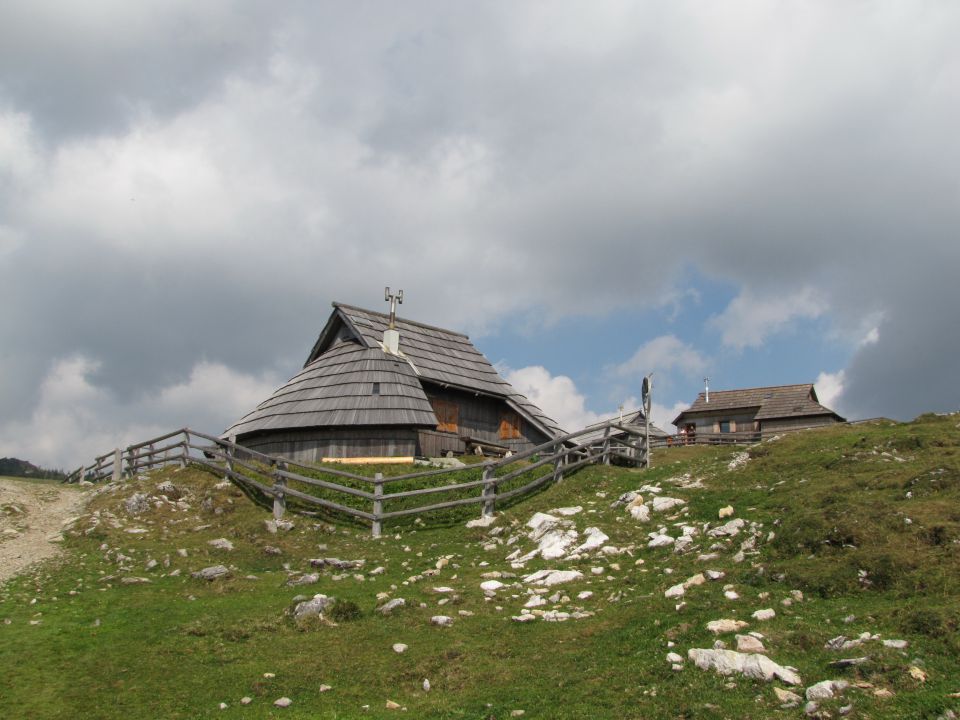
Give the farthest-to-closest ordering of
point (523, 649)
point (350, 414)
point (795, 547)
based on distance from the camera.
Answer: point (350, 414) < point (795, 547) < point (523, 649)

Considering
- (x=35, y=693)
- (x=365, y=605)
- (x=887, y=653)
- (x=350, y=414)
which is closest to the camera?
(x=887, y=653)

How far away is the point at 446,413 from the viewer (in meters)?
33.7

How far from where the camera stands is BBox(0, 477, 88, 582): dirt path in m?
17.2

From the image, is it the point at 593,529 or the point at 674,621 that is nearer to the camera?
the point at 674,621

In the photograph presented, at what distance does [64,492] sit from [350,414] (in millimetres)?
9689

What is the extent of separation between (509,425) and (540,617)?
2313cm

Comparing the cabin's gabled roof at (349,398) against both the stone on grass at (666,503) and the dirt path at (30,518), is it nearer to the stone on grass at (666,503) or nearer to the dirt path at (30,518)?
the dirt path at (30,518)

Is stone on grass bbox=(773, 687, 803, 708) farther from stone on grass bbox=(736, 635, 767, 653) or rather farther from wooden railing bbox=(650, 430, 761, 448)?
wooden railing bbox=(650, 430, 761, 448)

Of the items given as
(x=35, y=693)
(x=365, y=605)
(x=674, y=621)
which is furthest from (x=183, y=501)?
(x=674, y=621)

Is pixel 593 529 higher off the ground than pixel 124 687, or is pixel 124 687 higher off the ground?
pixel 593 529

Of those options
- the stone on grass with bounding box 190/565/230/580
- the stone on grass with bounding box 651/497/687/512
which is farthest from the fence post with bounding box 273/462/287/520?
the stone on grass with bounding box 651/497/687/512

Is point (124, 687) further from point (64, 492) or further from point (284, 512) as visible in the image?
point (64, 492)

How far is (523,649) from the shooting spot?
11.4 m

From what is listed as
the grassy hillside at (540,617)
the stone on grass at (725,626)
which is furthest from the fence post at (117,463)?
the stone on grass at (725,626)
